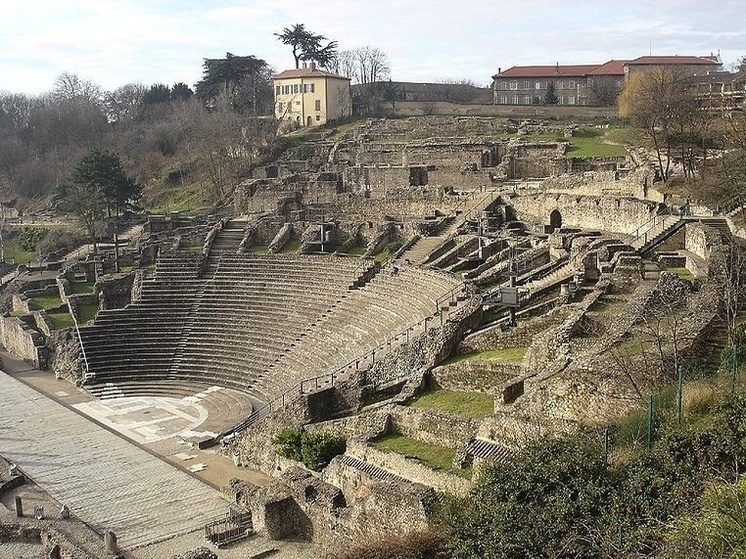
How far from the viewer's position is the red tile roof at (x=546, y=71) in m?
80.2

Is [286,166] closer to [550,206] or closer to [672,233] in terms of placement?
[550,206]

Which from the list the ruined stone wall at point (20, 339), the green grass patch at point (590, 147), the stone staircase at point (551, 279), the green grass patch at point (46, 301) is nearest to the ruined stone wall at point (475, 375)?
the stone staircase at point (551, 279)

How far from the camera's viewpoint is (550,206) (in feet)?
125

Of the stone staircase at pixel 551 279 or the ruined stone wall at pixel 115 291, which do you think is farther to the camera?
the ruined stone wall at pixel 115 291

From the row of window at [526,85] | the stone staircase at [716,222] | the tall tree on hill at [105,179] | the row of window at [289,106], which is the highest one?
the row of window at [526,85]

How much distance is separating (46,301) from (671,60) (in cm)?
6148

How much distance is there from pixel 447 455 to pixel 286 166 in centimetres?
4336

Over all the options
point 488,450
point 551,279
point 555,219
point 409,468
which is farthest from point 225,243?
point 488,450

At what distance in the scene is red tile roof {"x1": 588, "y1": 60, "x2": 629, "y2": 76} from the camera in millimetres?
76938

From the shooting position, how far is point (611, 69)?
77.9m

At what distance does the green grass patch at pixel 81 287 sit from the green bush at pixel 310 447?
22.8m

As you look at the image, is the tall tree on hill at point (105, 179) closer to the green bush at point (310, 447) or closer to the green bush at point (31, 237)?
the green bush at point (31, 237)

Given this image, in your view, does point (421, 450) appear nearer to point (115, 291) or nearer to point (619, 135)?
point (115, 291)

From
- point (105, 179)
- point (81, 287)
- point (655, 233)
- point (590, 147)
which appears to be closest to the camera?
point (655, 233)
